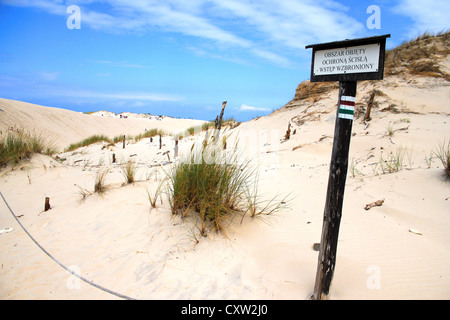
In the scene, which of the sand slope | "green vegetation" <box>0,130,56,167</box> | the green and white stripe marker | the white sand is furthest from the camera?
the sand slope

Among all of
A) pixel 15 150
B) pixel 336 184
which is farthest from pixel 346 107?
pixel 15 150

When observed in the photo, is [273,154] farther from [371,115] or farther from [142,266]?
[142,266]

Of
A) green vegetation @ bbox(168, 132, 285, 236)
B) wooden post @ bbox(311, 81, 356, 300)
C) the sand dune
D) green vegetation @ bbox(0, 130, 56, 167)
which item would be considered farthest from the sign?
green vegetation @ bbox(0, 130, 56, 167)

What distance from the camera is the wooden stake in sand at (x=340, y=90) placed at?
2281 millimetres

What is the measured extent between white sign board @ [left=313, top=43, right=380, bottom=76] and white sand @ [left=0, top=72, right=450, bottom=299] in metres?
2.05

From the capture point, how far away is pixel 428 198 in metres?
4.56

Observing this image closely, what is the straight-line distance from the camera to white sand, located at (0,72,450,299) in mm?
2961

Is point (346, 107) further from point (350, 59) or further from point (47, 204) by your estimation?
point (47, 204)

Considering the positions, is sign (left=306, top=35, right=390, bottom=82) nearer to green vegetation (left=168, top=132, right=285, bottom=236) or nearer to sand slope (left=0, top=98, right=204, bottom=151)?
green vegetation (left=168, top=132, right=285, bottom=236)

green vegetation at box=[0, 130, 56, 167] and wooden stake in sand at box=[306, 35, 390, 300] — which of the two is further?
green vegetation at box=[0, 130, 56, 167]

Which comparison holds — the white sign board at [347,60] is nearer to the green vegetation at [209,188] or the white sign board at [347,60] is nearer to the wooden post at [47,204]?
the green vegetation at [209,188]

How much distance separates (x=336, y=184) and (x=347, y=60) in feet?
3.47

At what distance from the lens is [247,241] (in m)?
3.66

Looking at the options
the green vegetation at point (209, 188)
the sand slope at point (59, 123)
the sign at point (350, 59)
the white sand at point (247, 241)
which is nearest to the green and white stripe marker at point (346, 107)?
the sign at point (350, 59)
